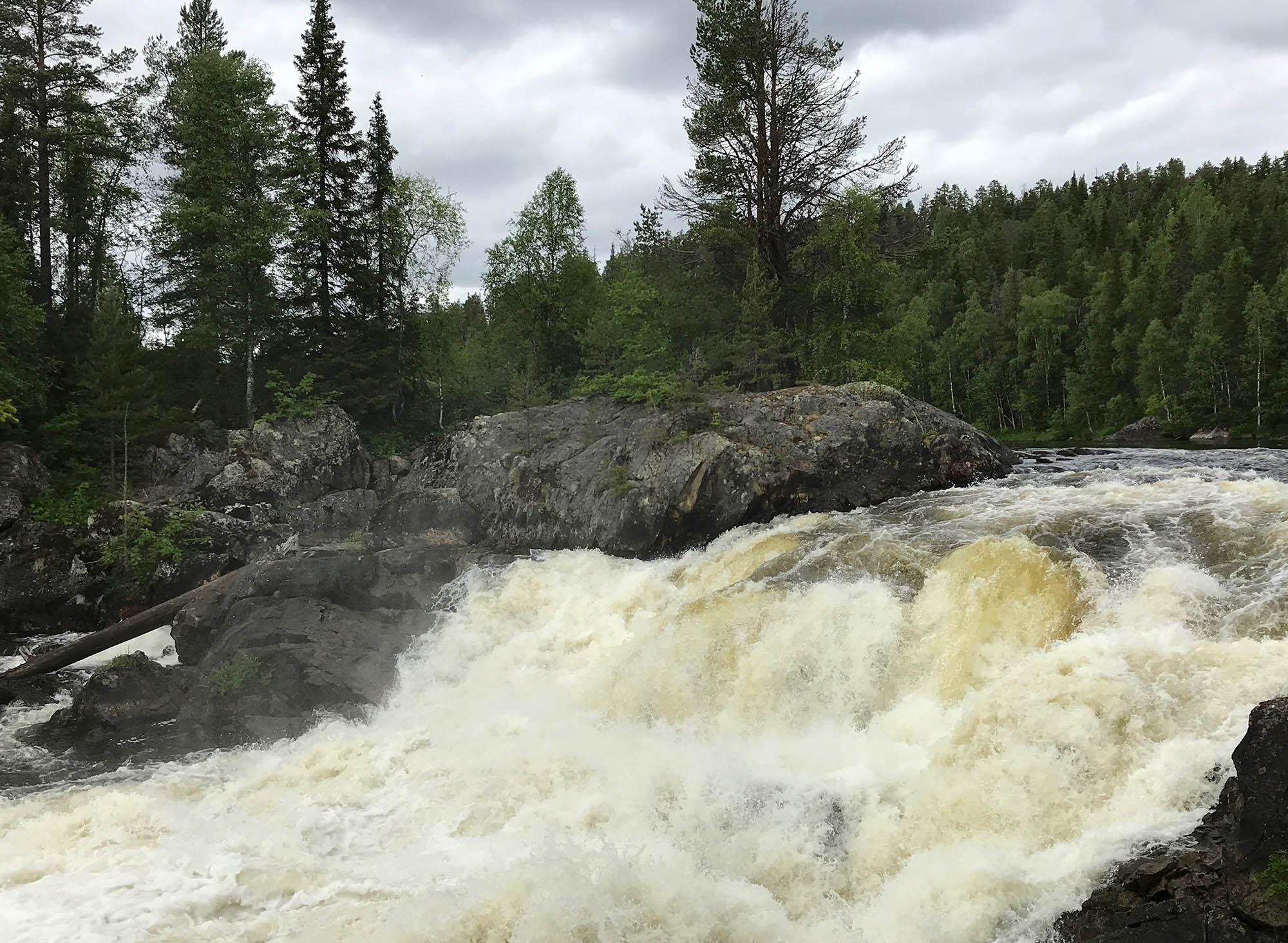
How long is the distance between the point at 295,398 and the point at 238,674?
1368 cm

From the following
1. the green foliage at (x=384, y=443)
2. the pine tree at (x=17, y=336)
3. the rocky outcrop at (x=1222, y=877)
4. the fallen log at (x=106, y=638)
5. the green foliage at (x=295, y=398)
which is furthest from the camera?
the green foliage at (x=384, y=443)

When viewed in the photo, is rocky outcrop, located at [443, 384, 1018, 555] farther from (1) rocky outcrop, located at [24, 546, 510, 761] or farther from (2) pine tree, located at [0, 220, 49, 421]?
(2) pine tree, located at [0, 220, 49, 421]

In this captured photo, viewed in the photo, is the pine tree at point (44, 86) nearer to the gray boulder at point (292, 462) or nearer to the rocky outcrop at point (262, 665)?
the gray boulder at point (292, 462)

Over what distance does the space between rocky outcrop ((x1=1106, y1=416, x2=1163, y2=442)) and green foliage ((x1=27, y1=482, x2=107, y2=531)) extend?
51.5 m

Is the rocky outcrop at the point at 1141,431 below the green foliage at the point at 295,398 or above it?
below

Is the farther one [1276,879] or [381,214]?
[381,214]

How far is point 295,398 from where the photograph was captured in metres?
24.2

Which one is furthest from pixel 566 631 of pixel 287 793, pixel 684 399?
pixel 684 399

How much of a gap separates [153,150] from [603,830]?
32.0m

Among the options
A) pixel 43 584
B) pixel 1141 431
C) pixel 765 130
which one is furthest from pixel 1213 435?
pixel 43 584

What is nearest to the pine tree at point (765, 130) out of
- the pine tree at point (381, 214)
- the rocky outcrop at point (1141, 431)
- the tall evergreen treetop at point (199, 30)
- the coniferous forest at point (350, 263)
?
the coniferous forest at point (350, 263)

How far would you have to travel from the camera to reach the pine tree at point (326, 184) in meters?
25.5

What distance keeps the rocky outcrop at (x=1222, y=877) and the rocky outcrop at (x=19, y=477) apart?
22.9 metres

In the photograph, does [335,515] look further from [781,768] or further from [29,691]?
[781,768]
